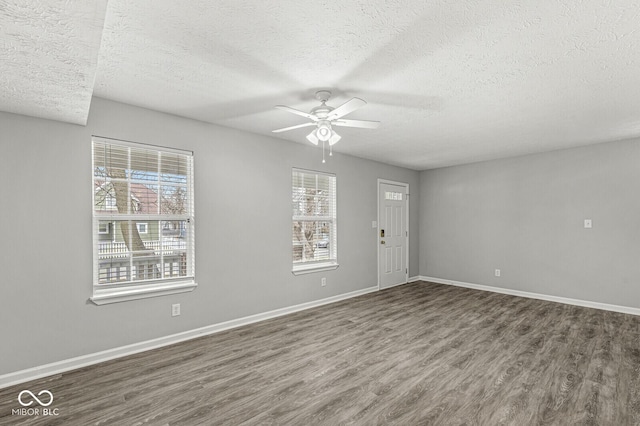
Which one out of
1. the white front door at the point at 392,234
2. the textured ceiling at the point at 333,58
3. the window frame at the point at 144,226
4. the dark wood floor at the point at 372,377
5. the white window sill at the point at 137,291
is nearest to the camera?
the textured ceiling at the point at 333,58

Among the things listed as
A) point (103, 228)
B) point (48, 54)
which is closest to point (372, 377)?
point (103, 228)

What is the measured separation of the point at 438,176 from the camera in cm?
657

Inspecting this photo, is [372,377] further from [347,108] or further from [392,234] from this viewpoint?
[392,234]

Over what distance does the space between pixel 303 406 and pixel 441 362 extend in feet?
4.69

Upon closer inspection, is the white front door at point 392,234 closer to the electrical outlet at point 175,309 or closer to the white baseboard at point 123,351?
the white baseboard at point 123,351

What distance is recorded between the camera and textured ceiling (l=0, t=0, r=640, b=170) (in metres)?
1.68

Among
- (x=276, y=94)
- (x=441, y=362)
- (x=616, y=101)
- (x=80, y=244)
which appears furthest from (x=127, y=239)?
(x=616, y=101)

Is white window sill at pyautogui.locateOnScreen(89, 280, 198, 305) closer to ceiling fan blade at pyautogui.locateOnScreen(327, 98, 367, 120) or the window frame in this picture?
the window frame

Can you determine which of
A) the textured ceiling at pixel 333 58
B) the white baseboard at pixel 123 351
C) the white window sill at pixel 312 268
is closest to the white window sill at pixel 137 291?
the white baseboard at pixel 123 351

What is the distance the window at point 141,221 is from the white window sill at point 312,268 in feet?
4.91

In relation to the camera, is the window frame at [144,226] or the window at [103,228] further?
the window frame at [144,226]

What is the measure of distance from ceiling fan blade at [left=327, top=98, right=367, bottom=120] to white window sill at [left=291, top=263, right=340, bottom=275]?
2463 mm

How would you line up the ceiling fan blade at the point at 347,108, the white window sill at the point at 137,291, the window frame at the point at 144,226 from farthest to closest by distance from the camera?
the window frame at the point at 144,226 → the white window sill at the point at 137,291 → the ceiling fan blade at the point at 347,108

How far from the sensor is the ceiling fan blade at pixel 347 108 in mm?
2369
